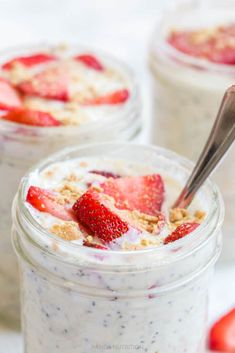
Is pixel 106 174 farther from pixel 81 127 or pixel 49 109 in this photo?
pixel 49 109

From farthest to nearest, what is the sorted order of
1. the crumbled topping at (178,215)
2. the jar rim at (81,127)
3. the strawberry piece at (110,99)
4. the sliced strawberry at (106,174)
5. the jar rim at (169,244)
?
the strawberry piece at (110,99), the jar rim at (81,127), the sliced strawberry at (106,174), the crumbled topping at (178,215), the jar rim at (169,244)

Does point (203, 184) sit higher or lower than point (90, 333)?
higher

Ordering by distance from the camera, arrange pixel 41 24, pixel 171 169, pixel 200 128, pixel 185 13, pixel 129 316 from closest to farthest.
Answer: pixel 129 316
pixel 171 169
pixel 200 128
pixel 185 13
pixel 41 24

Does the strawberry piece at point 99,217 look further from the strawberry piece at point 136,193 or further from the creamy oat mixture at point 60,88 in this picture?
the creamy oat mixture at point 60,88

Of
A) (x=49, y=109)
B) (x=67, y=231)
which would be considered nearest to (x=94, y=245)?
(x=67, y=231)

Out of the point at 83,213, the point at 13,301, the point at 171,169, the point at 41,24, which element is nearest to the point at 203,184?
the point at 171,169

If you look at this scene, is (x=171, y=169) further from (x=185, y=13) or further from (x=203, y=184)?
(x=185, y=13)

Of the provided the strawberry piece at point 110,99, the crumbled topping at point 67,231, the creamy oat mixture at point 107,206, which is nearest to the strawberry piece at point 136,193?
the creamy oat mixture at point 107,206

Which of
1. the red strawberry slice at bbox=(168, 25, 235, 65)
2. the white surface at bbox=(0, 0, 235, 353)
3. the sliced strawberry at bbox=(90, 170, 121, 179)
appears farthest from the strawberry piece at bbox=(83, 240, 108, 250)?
the white surface at bbox=(0, 0, 235, 353)
